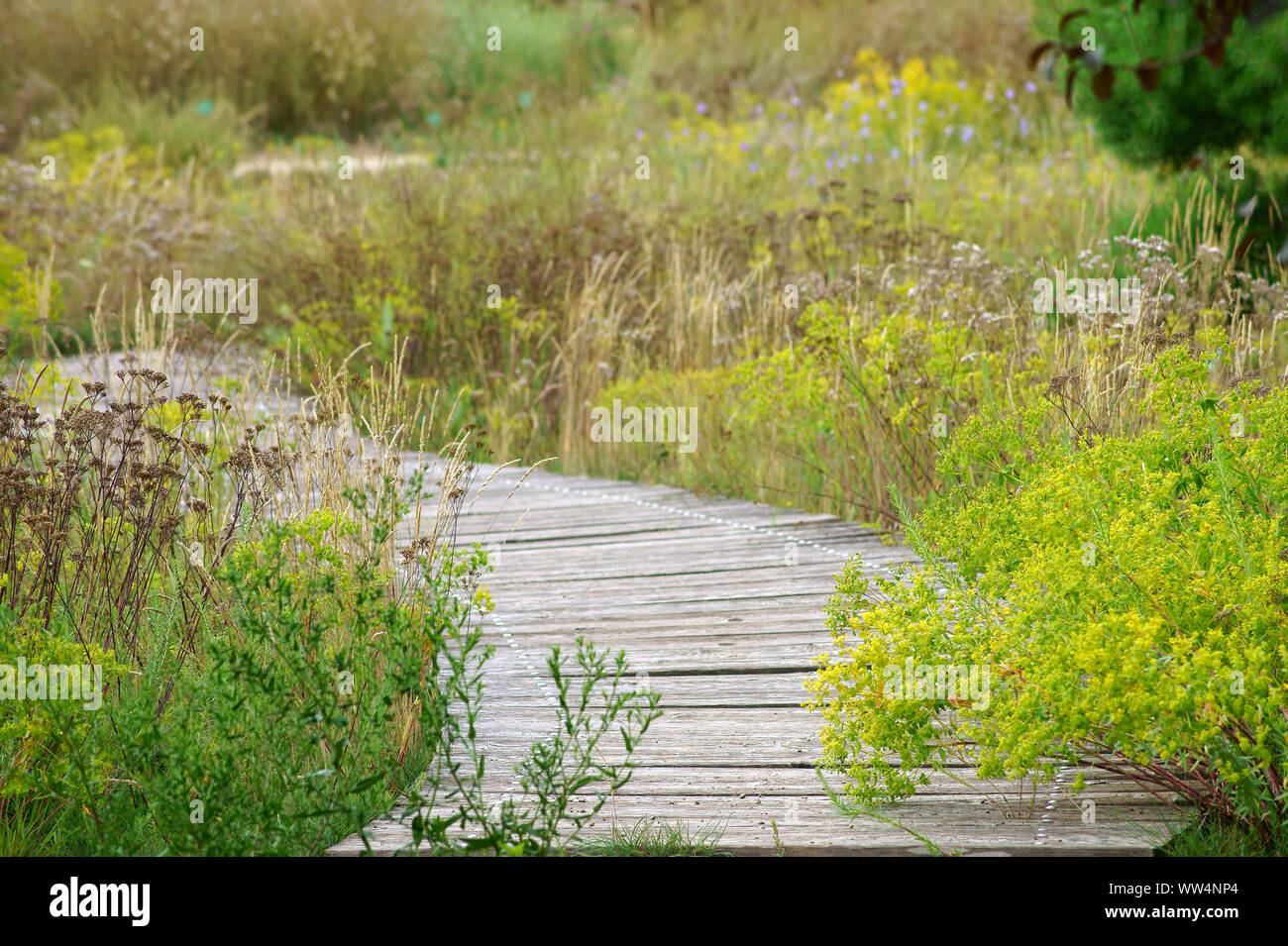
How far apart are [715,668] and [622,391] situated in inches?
136

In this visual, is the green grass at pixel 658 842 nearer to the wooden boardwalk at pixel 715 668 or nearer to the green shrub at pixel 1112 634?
the wooden boardwalk at pixel 715 668

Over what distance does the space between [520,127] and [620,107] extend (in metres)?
1.54

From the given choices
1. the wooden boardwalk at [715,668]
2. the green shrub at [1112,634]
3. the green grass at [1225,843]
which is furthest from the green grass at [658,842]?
the green grass at [1225,843]

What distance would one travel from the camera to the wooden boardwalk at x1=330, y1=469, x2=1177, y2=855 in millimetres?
2885

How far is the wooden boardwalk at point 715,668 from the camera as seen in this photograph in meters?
2.88

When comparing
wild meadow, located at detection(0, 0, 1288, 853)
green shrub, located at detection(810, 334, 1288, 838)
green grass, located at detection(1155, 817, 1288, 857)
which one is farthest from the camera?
wild meadow, located at detection(0, 0, 1288, 853)

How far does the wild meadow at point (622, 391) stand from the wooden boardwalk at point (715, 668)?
4.3 inches

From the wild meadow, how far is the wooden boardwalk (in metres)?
0.11

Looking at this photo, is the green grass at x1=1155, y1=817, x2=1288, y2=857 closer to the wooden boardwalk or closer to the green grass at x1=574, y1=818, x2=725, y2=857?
the wooden boardwalk

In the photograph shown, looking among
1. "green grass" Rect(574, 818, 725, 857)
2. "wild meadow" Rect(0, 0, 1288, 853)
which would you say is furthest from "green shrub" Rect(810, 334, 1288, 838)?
"green grass" Rect(574, 818, 725, 857)

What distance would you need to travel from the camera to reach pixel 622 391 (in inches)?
285
